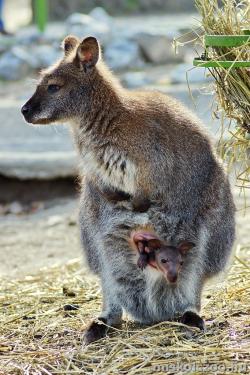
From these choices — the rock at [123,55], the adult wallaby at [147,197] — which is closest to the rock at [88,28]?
the rock at [123,55]

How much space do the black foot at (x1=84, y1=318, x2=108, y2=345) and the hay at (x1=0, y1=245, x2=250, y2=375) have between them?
6cm

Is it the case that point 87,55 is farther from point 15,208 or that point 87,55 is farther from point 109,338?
point 15,208

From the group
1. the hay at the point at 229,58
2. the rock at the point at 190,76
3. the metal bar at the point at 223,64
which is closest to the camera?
the metal bar at the point at 223,64

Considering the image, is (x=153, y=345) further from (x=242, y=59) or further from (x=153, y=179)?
(x=242, y=59)

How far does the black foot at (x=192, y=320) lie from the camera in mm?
5101

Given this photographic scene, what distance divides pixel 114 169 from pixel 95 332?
0.90 meters

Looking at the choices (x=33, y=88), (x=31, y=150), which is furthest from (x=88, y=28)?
(x=31, y=150)

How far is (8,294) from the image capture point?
6348 mm

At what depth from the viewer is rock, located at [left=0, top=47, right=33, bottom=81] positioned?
1672 cm

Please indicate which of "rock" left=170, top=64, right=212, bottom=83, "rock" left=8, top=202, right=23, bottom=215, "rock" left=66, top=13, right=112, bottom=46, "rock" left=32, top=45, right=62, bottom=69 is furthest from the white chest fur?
"rock" left=66, top=13, right=112, bottom=46

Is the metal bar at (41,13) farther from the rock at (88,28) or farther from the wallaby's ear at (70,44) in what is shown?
the wallaby's ear at (70,44)

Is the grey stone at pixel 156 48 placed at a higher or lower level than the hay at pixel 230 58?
lower

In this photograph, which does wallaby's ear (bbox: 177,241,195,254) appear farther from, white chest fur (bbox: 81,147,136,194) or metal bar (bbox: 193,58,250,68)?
metal bar (bbox: 193,58,250,68)

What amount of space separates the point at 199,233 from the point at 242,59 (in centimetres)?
99
